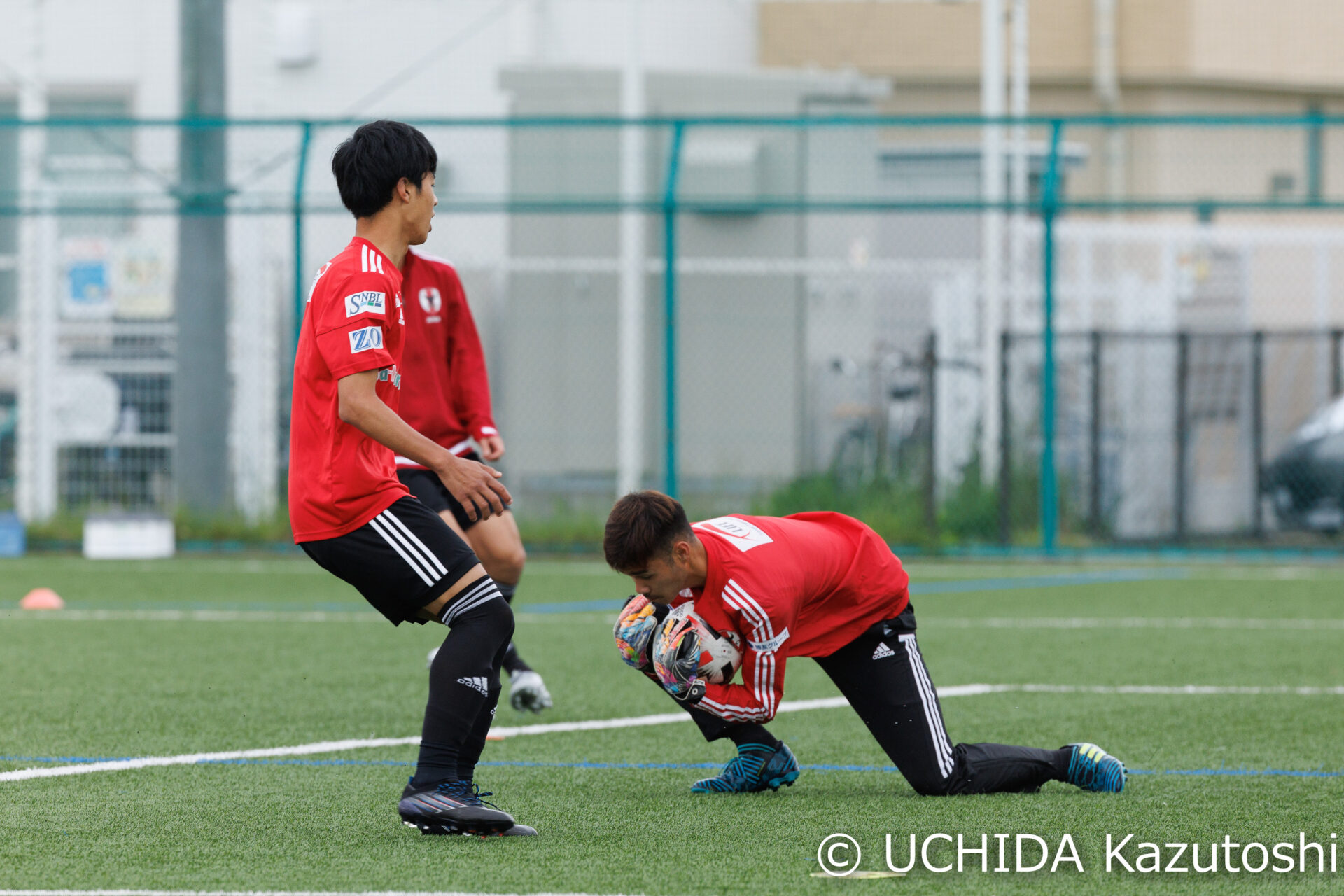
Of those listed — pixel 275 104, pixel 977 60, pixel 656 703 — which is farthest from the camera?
pixel 977 60

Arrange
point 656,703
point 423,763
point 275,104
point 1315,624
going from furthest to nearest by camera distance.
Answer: point 275,104 → point 1315,624 → point 656,703 → point 423,763

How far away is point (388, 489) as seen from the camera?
415 cm

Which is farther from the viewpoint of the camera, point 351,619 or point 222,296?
point 222,296

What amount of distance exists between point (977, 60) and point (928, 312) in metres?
6.88

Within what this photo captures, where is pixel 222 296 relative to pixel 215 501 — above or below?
above

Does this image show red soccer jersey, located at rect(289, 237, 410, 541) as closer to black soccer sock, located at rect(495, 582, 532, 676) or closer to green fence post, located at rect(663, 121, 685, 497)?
black soccer sock, located at rect(495, 582, 532, 676)

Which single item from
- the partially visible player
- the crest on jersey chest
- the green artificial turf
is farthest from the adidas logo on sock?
the crest on jersey chest

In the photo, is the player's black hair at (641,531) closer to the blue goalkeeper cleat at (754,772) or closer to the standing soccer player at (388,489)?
the standing soccer player at (388,489)

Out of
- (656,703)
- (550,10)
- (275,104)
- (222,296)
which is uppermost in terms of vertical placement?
(550,10)

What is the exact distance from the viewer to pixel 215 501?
1307cm

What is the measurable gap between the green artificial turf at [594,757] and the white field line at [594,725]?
0.29 ft

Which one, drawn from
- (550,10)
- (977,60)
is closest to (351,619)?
(550,10)

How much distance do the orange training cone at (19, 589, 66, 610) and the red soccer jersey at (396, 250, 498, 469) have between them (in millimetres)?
4019

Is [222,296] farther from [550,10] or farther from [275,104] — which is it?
[550,10]
